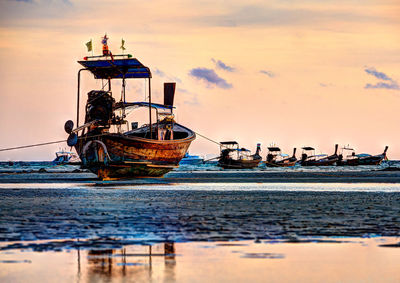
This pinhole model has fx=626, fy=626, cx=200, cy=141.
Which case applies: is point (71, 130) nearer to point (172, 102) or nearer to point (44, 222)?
point (172, 102)

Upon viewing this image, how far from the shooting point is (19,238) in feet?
37.6

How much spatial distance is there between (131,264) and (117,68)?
44.2 metres

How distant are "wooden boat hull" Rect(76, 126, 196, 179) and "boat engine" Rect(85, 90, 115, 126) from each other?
199cm

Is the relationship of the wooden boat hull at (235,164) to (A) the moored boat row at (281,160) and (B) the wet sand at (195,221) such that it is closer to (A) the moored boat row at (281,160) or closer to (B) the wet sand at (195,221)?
(A) the moored boat row at (281,160)

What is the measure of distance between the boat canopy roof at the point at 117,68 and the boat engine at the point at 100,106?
2.46 m

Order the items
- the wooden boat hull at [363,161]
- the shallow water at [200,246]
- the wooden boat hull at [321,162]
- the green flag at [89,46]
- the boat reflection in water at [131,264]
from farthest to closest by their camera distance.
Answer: the wooden boat hull at [363,161]
the wooden boat hull at [321,162]
the green flag at [89,46]
the shallow water at [200,246]
the boat reflection in water at [131,264]

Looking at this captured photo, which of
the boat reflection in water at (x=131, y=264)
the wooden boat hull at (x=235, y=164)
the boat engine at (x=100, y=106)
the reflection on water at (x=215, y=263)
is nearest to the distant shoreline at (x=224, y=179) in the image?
the boat engine at (x=100, y=106)

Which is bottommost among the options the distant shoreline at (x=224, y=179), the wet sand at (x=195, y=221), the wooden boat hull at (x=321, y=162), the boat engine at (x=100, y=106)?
the wet sand at (x=195, y=221)

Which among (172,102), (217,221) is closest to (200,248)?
(217,221)

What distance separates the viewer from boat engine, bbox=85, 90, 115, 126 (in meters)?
50.0

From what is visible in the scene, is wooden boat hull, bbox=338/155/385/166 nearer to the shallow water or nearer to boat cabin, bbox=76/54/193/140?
boat cabin, bbox=76/54/193/140

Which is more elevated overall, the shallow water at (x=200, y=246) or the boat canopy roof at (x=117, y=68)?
the boat canopy roof at (x=117, y=68)

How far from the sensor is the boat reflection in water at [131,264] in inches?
304

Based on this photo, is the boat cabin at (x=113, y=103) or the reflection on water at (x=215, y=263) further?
the boat cabin at (x=113, y=103)
